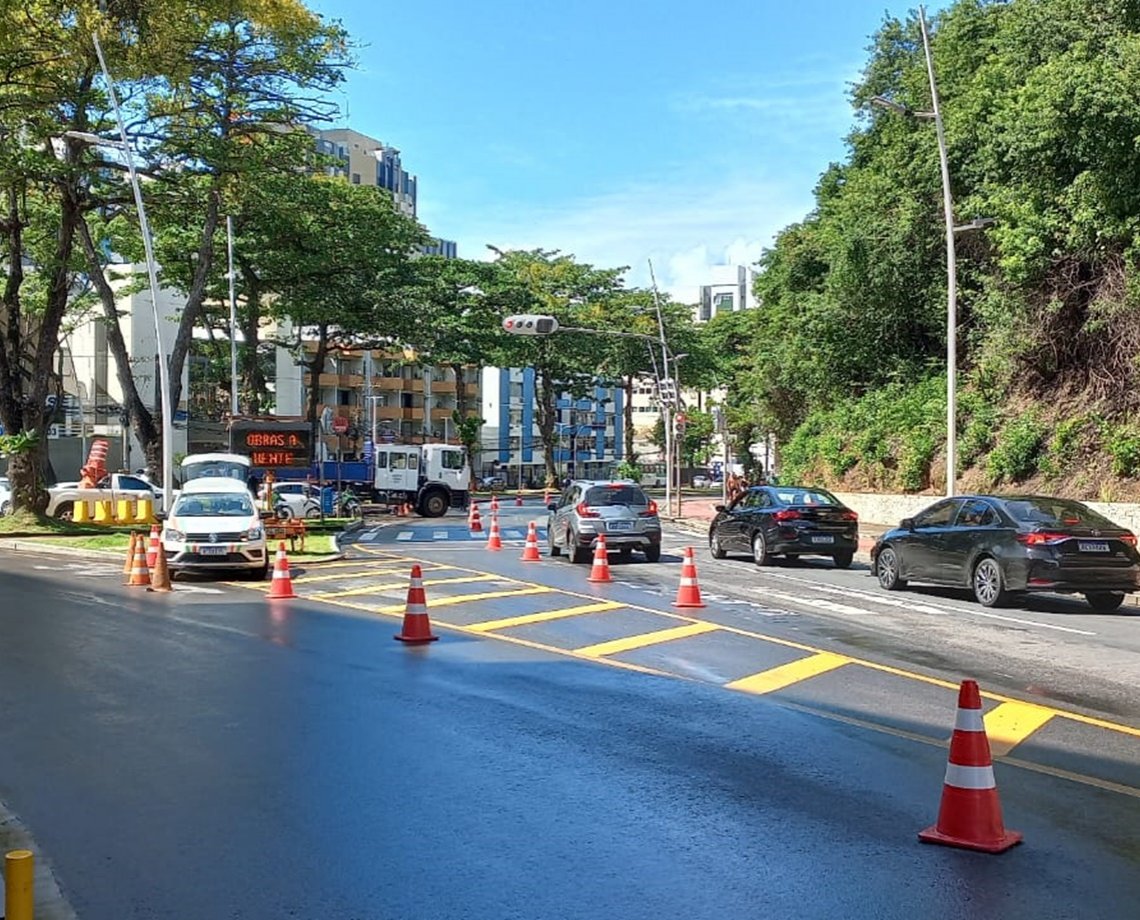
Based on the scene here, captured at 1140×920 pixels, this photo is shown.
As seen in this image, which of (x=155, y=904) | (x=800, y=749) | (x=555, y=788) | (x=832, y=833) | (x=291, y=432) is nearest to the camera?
(x=155, y=904)

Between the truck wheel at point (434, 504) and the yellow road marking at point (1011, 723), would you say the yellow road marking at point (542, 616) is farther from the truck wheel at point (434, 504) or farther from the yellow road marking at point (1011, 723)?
the truck wheel at point (434, 504)

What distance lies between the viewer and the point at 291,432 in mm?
33969

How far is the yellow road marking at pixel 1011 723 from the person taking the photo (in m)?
7.68

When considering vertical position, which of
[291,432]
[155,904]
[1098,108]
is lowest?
[155,904]

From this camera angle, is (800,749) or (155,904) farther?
(800,749)

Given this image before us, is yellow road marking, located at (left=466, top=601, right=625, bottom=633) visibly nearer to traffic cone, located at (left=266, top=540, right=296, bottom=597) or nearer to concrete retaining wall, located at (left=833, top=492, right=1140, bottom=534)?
traffic cone, located at (left=266, top=540, right=296, bottom=597)

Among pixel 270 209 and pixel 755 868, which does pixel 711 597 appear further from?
pixel 270 209

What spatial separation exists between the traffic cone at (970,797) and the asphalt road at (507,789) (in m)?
0.10

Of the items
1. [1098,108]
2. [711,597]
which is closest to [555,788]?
[711,597]

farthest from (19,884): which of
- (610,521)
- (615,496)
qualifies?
(615,496)

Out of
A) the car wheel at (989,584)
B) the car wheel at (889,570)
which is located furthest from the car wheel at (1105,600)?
the car wheel at (889,570)

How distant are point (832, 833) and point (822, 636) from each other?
273 inches

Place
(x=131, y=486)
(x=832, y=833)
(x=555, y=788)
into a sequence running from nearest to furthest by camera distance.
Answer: (x=832, y=833) < (x=555, y=788) < (x=131, y=486)

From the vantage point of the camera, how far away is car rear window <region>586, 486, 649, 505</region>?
22109 millimetres
